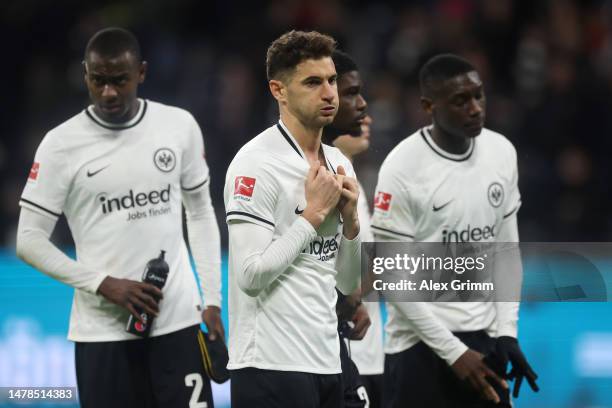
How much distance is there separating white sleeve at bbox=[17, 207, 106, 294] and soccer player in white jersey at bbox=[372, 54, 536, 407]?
1.32 metres

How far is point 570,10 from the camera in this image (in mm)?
10172

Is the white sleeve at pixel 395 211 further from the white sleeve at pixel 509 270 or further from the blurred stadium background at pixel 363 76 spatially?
the blurred stadium background at pixel 363 76

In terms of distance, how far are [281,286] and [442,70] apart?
1.76 meters

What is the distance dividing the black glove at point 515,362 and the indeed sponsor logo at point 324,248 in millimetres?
1247

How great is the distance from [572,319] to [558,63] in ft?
12.3

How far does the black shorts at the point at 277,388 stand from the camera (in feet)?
13.2

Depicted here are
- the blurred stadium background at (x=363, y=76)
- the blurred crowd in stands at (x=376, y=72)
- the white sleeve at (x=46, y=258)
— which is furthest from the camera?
the blurred crowd in stands at (x=376, y=72)

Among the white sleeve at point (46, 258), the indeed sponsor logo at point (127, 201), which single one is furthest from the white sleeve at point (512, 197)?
the white sleeve at point (46, 258)

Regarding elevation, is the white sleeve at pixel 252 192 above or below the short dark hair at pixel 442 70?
below

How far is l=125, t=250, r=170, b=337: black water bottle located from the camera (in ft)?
16.3

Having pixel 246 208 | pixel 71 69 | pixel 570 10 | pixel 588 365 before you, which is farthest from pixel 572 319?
pixel 71 69

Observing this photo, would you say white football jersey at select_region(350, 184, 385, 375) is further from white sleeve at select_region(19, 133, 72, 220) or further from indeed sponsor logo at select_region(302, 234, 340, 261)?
white sleeve at select_region(19, 133, 72, 220)

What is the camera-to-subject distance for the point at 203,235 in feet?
17.5

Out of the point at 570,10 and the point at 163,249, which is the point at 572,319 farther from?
the point at 570,10
